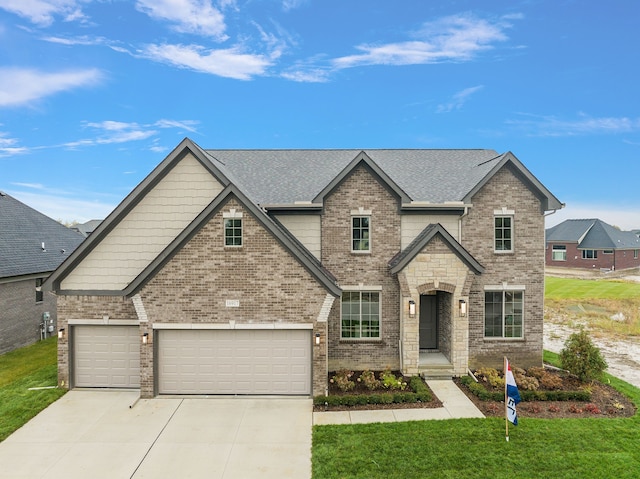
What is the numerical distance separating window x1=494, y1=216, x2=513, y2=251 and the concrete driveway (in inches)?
378

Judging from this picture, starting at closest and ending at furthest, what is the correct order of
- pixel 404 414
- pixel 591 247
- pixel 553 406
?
pixel 404 414
pixel 553 406
pixel 591 247

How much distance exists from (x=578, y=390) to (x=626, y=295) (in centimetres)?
2592

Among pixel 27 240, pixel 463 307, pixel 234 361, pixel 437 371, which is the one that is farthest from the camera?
pixel 27 240

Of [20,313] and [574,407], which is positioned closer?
[574,407]

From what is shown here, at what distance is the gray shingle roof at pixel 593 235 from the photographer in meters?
52.0

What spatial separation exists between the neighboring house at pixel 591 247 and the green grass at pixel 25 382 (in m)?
63.1

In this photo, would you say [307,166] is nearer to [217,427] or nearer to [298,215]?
[298,215]

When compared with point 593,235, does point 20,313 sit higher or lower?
lower

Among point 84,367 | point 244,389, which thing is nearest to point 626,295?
point 244,389

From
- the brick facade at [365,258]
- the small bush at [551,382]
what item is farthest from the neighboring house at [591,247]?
the brick facade at [365,258]

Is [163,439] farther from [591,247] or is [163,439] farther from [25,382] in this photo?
[591,247]

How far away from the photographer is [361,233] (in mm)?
14242

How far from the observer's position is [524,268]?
1432 centimetres

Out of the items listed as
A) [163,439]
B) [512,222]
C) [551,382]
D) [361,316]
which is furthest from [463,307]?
[163,439]
